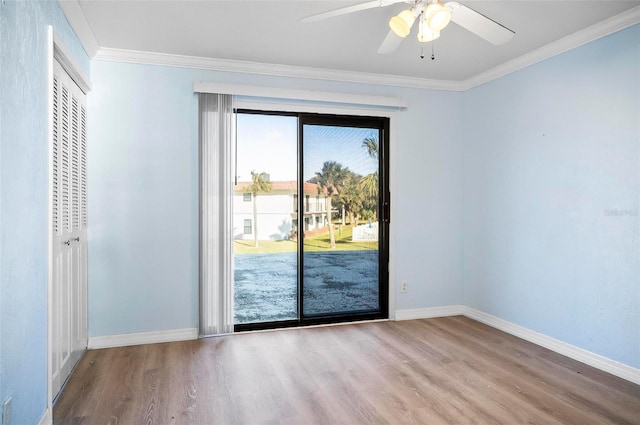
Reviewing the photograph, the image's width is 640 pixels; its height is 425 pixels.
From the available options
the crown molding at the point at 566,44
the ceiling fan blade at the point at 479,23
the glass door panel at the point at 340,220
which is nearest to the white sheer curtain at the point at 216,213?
the glass door panel at the point at 340,220

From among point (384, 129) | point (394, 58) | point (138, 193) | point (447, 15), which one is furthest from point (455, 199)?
point (138, 193)

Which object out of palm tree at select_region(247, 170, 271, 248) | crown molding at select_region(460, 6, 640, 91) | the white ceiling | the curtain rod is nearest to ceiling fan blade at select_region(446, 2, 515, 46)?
the white ceiling

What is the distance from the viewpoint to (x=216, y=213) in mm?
3689

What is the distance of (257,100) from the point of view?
382 cm

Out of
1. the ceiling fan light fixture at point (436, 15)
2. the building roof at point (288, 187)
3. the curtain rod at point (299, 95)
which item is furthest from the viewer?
the building roof at point (288, 187)

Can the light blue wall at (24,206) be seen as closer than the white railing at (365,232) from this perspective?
Yes

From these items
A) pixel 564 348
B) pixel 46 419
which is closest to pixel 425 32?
pixel 564 348

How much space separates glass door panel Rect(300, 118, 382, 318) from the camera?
4078 millimetres

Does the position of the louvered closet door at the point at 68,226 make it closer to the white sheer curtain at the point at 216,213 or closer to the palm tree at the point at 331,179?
the white sheer curtain at the point at 216,213

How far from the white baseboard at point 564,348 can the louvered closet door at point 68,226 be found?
3.70 metres

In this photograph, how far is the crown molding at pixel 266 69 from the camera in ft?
11.4

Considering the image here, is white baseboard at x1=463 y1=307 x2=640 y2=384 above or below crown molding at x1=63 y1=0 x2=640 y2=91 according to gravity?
below

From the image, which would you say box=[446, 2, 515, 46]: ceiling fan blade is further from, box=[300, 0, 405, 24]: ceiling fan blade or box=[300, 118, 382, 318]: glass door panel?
box=[300, 118, 382, 318]: glass door panel

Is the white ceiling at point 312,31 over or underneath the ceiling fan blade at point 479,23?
over
